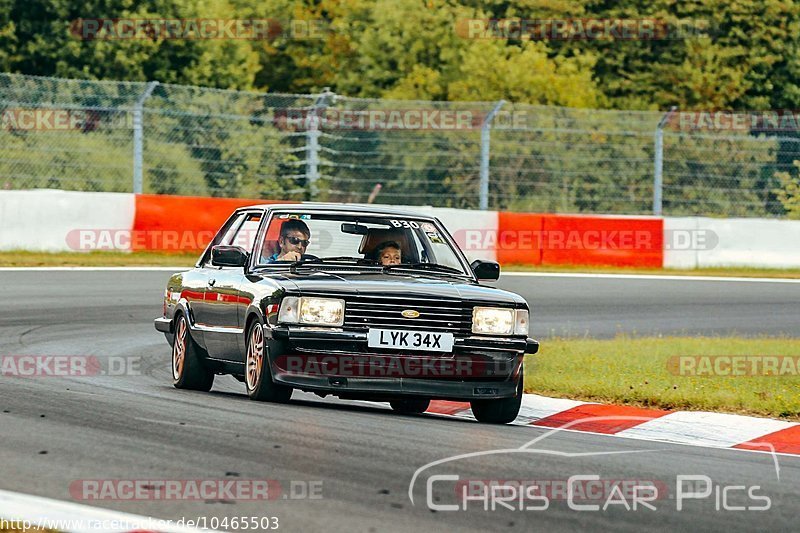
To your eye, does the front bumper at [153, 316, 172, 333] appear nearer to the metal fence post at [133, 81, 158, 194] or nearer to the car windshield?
the car windshield

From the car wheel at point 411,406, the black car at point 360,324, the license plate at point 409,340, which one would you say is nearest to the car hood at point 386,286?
the black car at point 360,324

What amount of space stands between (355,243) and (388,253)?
0.24m

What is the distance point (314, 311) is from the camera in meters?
9.02

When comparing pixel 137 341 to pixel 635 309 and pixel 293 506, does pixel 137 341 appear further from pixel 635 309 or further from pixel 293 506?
pixel 293 506

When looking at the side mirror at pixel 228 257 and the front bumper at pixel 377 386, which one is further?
the side mirror at pixel 228 257

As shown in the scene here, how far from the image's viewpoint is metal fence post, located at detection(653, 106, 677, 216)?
85.8 ft

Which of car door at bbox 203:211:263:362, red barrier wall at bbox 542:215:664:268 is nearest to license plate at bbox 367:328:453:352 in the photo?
car door at bbox 203:211:263:362

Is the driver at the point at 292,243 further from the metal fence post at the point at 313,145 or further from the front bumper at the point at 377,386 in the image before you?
the metal fence post at the point at 313,145

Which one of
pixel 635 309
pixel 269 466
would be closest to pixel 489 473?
pixel 269 466

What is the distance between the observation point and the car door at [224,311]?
32.6 feet

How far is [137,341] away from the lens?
46.2ft

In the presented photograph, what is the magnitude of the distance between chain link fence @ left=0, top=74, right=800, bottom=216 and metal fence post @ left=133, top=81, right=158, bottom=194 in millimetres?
24

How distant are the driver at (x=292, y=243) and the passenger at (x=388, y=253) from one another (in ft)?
1.65

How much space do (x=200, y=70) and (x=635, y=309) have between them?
25.0m
